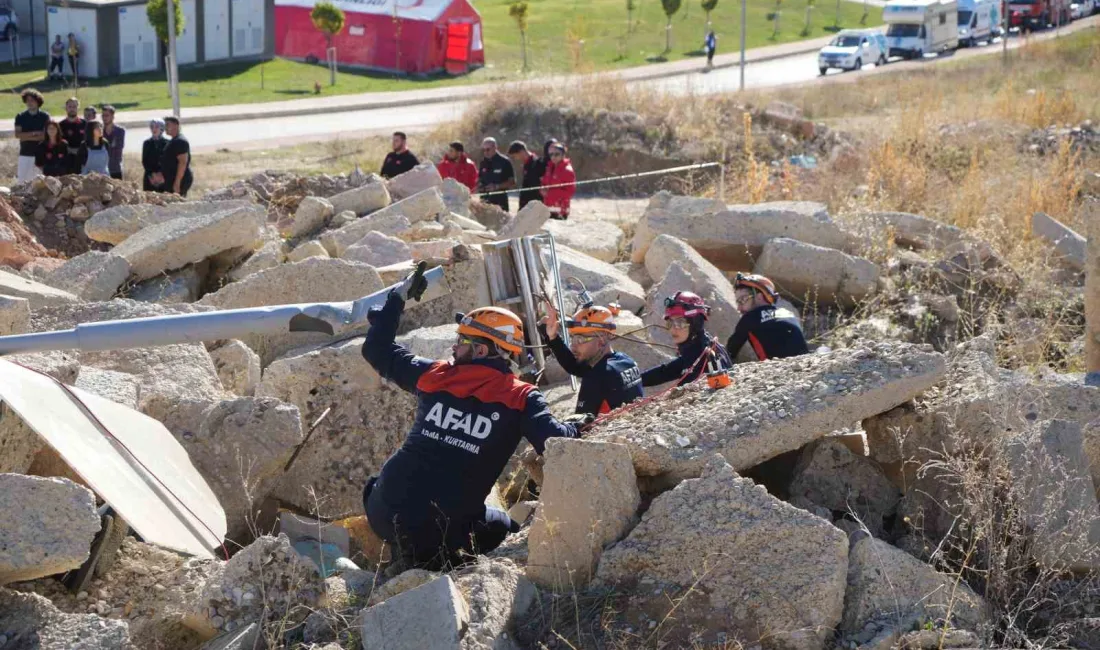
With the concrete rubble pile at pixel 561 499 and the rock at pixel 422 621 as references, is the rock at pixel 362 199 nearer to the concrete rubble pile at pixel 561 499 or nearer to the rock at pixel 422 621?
the concrete rubble pile at pixel 561 499

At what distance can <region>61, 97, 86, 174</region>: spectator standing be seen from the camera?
13.2m

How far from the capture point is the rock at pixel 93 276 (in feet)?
27.8

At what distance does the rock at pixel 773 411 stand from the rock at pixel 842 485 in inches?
9.6

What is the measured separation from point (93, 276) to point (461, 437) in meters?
4.49

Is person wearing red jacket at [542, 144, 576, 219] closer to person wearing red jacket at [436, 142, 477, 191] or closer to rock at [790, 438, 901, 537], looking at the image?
person wearing red jacket at [436, 142, 477, 191]

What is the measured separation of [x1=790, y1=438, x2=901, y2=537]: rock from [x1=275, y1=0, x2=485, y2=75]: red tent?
98.7 ft

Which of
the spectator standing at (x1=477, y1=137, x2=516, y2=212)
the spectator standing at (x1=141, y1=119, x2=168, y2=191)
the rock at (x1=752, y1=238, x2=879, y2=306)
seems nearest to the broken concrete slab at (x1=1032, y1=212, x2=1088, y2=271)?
the rock at (x1=752, y1=238, x2=879, y2=306)

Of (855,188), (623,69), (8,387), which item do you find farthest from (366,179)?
(623,69)

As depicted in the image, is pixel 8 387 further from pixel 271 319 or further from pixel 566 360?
pixel 566 360

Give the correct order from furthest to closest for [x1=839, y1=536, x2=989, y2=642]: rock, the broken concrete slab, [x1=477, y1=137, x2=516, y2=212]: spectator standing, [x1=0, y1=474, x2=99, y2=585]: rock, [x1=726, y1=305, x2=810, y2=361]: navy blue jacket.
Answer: [x1=477, y1=137, x2=516, y2=212]: spectator standing < the broken concrete slab < [x1=726, y1=305, x2=810, y2=361]: navy blue jacket < [x1=839, y1=536, x2=989, y2=642]: rock < [x1=0, y1=474, x2=99, y2=585]: rock

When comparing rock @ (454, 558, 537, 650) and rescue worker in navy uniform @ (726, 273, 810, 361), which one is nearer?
rock @ (454, 558, 537, 650)

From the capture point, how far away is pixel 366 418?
21.3 ft

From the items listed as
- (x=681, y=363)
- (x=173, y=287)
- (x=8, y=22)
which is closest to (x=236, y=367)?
(x=173, y=287)

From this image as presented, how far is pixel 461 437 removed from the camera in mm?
5156
